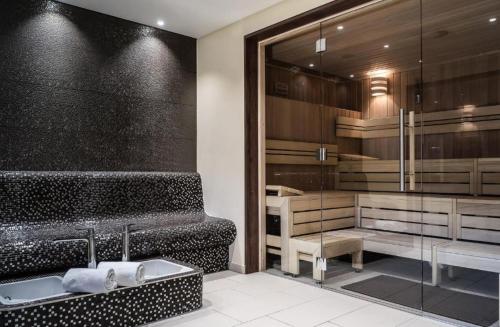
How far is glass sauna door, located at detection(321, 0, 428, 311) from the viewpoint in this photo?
3.11 metres

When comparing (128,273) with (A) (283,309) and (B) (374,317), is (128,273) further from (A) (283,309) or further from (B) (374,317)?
(B) (374,317)

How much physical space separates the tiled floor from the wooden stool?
24 centimetres

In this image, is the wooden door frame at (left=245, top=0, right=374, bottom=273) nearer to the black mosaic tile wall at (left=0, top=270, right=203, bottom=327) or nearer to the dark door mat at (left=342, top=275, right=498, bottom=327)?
the dark door mat at (left=342, top=275, right=498, bottom=327)

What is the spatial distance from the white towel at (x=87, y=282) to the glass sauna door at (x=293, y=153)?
187 centimetres

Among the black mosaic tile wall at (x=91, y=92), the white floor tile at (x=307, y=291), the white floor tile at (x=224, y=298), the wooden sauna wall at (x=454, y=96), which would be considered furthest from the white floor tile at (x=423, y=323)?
the black mosaic tile wall at (x=91, y=92)

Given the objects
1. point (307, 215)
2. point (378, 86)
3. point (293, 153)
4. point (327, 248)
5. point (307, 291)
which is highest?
point (378, 86)

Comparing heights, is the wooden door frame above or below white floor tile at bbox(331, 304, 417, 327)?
above

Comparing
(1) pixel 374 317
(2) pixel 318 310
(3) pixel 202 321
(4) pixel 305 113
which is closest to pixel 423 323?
(1) pixel 374 317

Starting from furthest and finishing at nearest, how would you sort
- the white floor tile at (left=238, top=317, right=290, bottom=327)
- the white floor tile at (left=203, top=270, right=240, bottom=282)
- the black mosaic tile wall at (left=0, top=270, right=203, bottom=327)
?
the white floor tile at (left=203, top=270, right=240, bottom=282) → the white floor tile at (left=238, top=317, right=290, bottom=327) → the black mosaic tile wall at (left=0, top=270, right=203, bottom=327)

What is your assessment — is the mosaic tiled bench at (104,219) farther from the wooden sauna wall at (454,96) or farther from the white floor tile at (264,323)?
the wooden sauna wall at (454,96)

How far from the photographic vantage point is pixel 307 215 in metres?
3.77

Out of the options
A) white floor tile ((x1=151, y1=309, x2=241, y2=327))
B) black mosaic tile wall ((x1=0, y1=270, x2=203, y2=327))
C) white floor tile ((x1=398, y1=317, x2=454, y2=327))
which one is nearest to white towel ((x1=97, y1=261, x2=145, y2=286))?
black mosaic tile wall ((x1=0, y1=270, x2=203, y2=327))

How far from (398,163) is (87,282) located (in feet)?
8.03

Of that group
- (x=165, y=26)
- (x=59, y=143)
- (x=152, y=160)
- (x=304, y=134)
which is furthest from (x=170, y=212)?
(x=165, y=26)
